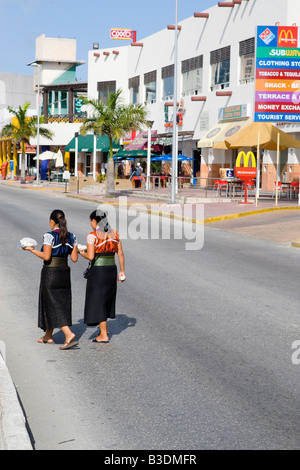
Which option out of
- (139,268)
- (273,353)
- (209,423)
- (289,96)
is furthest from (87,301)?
(289,96)

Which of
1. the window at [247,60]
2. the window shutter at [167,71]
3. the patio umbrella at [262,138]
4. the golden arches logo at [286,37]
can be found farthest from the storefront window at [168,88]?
the golden arches logo at [286,37]

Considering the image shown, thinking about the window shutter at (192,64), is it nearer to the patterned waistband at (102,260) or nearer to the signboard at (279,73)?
the signboard at (279,73)

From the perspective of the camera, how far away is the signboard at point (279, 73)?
1121 inches

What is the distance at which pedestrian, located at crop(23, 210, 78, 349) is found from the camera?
7500mm

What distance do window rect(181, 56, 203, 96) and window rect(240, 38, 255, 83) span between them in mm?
6241

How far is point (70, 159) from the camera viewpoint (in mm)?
79438

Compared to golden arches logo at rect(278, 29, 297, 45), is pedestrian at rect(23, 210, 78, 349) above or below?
below

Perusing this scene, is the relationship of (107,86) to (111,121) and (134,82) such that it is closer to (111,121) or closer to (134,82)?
(134,82)

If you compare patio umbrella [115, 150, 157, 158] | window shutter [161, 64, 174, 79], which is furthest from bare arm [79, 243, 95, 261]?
window shutter [161, 64, 174, 79]

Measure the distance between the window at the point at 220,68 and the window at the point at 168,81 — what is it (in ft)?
24.0

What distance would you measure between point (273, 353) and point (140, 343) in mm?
1538

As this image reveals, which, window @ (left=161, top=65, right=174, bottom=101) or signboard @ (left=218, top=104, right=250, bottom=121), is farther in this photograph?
window @ (left=161, top=65, right=174, bottom=101)

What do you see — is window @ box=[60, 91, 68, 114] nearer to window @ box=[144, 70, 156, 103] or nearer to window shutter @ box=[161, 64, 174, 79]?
window @ box=[144, 70, 156, 103]

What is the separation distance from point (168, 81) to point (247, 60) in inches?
527
